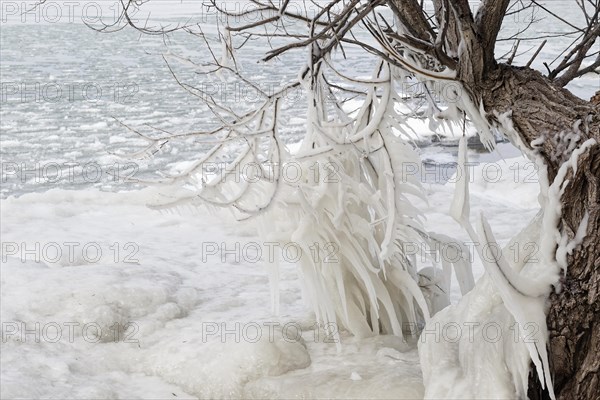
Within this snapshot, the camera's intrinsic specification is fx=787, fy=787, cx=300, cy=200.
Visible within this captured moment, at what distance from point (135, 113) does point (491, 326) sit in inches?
253

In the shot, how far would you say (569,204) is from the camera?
205 centimetres

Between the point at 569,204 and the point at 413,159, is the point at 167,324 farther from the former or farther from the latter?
the point at 569,204

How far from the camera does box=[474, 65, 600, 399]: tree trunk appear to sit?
6.61 feet

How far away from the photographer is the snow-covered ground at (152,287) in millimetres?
2814

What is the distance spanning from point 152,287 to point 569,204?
6.93 ft

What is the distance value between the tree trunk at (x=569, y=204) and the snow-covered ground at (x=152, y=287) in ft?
1.04

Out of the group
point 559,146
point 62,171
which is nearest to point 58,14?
point 62,171

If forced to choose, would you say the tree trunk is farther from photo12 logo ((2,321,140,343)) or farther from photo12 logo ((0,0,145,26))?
photo12 logo ((0,0,145,26))

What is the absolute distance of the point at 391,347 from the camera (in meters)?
2.94

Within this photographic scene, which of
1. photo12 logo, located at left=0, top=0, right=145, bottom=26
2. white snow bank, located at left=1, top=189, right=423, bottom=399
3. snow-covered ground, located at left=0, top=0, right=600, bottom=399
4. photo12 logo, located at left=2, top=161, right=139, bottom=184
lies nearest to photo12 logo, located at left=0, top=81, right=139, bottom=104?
photo12 logo, located at left=0, top=0, right=145, bottom=26

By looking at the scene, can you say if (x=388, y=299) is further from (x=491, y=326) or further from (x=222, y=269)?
(x=222, y=269)

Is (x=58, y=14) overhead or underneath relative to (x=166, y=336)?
overhead

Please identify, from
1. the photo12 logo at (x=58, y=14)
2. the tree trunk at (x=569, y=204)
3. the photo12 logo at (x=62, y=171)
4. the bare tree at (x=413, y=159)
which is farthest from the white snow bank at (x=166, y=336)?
the photo12 logo at (x=58, y=14)

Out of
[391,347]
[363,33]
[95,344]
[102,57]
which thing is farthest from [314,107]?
[363,33]
